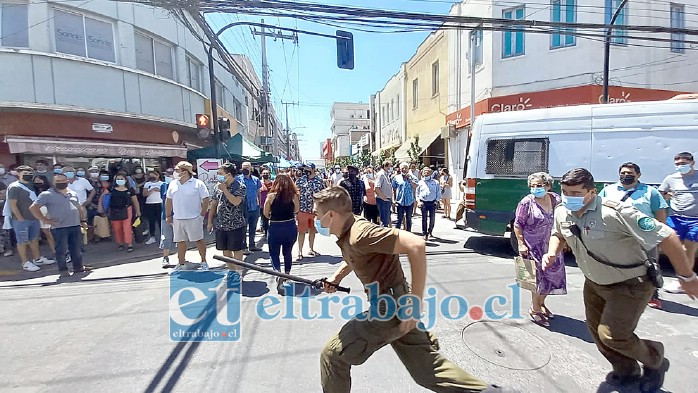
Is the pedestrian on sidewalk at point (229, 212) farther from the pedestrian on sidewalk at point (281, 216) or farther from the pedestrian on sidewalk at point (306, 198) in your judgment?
the pedestrian on sidewalk at point (306, 198)

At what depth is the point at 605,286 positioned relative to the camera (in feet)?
8.05

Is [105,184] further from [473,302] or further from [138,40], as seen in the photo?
[473,302]

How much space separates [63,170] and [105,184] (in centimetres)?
83

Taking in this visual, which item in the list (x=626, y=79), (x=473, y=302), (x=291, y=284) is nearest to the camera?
(x=473, y=302)

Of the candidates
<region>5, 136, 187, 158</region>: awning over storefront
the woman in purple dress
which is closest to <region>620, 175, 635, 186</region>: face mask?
the woman in purple dress

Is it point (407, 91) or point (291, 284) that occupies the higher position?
point (407, 91)

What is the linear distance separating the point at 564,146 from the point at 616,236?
4077 millimetres

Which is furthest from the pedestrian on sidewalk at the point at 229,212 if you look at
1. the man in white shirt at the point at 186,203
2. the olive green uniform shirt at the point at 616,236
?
the olive green uniform shirt at the point at 616,236

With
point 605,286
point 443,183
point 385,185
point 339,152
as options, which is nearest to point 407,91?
point 443,183

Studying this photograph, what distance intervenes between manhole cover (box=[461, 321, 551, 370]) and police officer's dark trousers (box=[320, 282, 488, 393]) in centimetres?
119

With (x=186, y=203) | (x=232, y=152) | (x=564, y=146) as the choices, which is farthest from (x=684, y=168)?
(x=232, y=152)

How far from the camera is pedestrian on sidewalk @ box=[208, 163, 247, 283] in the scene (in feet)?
16.7

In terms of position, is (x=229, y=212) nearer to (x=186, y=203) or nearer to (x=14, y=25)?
(x=186, y=203)

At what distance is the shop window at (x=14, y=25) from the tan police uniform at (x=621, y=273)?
12.6m
